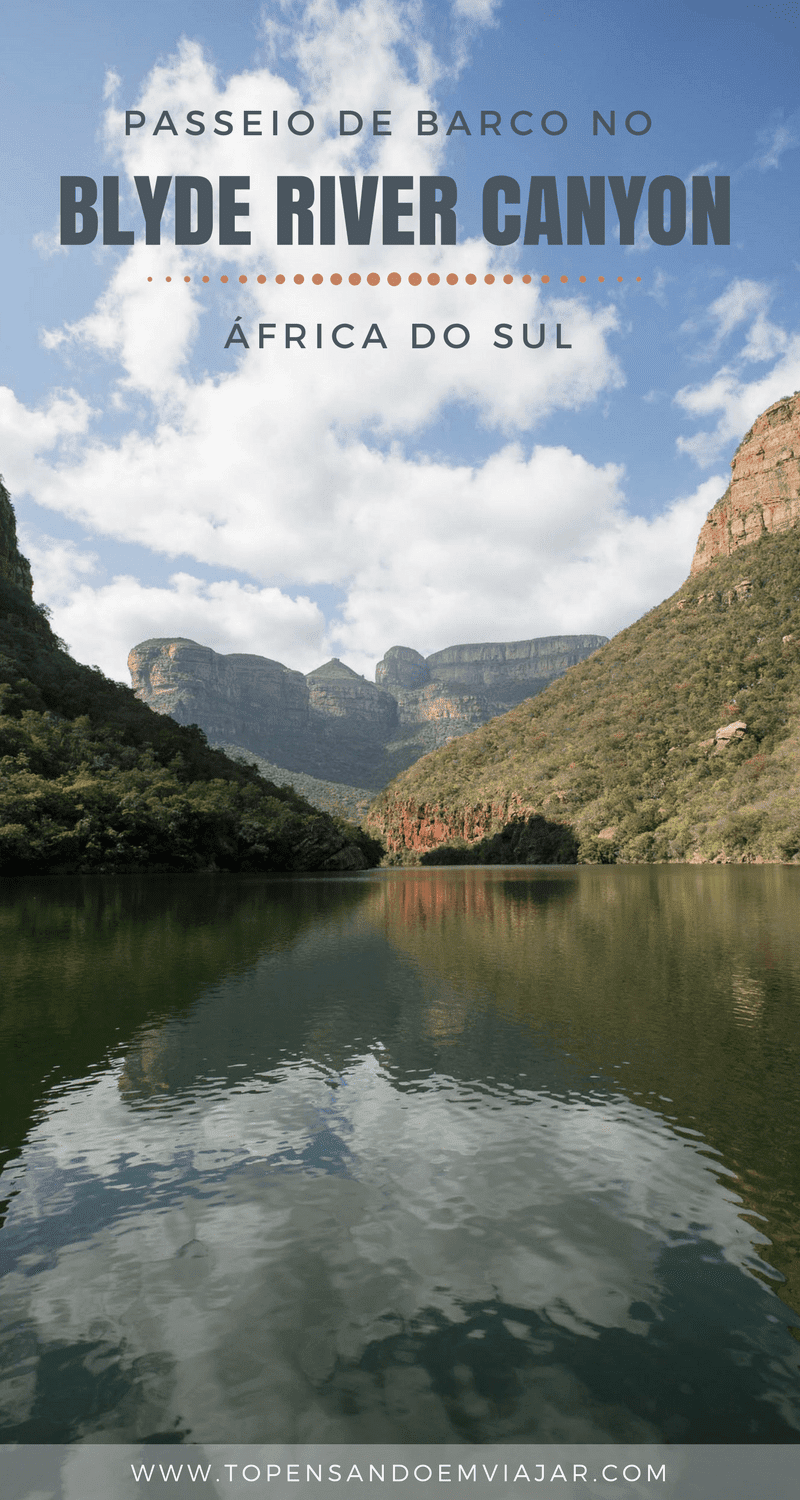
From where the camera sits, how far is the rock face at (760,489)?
12512cm

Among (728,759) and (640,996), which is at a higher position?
(728,759)

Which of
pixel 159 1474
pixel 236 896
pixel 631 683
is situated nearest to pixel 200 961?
pixel 159 1474

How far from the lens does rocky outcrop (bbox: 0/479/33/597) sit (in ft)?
326

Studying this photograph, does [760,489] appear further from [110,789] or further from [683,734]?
[110,789]

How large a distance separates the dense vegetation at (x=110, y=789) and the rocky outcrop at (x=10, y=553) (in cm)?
175

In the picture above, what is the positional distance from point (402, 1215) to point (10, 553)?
376ft

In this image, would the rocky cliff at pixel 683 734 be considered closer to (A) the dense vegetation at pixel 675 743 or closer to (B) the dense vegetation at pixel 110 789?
(A) the dense vegetation at pixel 675 743

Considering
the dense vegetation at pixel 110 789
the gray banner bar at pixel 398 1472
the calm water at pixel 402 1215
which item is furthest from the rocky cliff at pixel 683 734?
the gray banner bar at pixel 398 1472

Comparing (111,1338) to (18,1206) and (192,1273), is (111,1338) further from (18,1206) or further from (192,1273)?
(18,1206)

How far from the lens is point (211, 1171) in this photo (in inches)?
281

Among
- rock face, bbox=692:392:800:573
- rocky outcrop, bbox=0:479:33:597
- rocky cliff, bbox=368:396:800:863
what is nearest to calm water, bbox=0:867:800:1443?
rocky cliff, bbox=368:396:800:863

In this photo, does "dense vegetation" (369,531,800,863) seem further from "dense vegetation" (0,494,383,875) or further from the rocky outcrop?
the rocky outcrop

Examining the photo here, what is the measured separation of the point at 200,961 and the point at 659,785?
90492 mm

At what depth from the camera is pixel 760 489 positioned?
130125 millimetres
